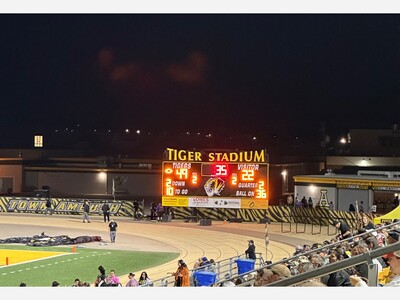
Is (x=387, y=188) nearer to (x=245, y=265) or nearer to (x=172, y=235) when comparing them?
(x=172, y=235)

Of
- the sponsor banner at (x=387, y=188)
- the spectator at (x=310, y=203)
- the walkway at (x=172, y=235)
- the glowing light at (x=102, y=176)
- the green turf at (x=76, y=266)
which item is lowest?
the green turf at (x=76, y=266)

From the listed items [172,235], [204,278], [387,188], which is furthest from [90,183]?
[204,278]

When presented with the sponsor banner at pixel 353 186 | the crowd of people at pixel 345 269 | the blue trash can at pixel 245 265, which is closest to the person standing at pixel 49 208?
the sponsor banner at pixel 353 186

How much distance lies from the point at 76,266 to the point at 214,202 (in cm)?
1569

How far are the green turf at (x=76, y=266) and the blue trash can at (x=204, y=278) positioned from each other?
16.5ft

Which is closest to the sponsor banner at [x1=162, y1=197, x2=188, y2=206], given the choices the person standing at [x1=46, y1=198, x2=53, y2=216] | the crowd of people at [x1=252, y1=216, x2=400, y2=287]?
the person standing at [x1=46, y1=198, x2=53, y2=216]

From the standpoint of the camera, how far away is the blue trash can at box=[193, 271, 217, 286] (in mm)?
17625

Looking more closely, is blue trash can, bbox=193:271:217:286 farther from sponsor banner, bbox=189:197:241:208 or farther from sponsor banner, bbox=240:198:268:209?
sponsor banner, bbox=189:197:241:208

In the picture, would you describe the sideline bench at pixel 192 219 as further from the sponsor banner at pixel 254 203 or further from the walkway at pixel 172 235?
the sponsor banner at pixel 254 203

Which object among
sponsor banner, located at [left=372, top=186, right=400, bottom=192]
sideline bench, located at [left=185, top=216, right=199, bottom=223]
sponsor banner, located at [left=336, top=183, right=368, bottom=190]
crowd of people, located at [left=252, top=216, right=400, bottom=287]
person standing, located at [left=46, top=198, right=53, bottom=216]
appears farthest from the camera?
person standing, located at [left=46, top=198, right=53, bottom=216]

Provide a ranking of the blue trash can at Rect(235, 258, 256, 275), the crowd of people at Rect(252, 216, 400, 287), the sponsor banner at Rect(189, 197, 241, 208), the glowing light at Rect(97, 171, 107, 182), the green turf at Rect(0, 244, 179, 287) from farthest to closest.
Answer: the glowing light at Rect(97, 171, 107, 182) < the sponsor banner at Rect(189, 197, 241, 208) < the green turf at Rect(0, 244, 179, 287) < the blue trash can at Rect(235, 258, 256, 275) < the crowd of people at Rect(252, 216, 400, 287)

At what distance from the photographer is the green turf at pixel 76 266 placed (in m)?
22.0

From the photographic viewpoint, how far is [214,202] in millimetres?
39594
